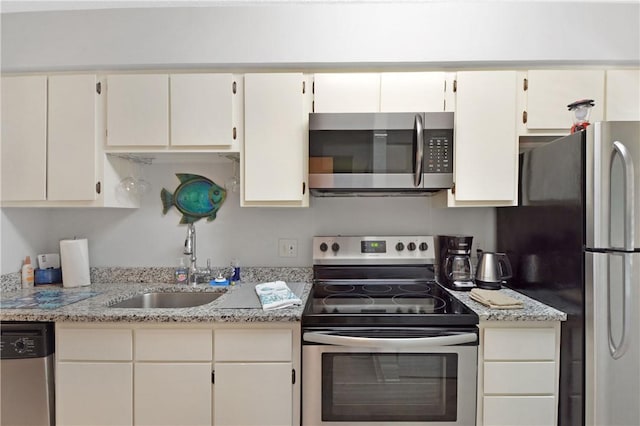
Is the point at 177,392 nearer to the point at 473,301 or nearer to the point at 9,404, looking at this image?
the point at 9,404

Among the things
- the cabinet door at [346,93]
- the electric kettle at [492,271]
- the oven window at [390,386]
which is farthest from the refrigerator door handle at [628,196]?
the cabinet door at [346,93]

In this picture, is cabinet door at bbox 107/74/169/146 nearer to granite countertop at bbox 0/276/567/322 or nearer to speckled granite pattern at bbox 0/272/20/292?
granite countertop at bbox 0/276/567/322

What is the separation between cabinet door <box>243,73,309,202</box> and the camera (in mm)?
1853

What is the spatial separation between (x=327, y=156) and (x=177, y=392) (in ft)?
4.45

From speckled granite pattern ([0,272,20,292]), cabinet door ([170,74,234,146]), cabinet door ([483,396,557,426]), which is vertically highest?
cabinet door ([170,74,234,146])

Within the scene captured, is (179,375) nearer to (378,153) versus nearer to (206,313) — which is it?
(206,313)

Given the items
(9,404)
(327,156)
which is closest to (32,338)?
(9,404)

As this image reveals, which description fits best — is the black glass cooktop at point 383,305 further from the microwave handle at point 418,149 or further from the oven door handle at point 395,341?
the microwave handle at point 418,149

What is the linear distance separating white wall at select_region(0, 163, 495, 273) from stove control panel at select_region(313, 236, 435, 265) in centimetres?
8

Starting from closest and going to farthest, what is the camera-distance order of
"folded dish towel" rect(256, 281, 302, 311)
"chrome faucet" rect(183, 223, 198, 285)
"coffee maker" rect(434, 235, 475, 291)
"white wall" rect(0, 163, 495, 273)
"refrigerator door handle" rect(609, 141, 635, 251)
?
"refrigerator door handle" rect(609, 141, 635, 251), "folded dish towel" rect(256, 281, 302, 311), "coffee maker" rect(434, 235, 475, 291), "chrome faucet" rect(183, 223, 198, 285), "white wall" rect(0, 163, 495, 273)

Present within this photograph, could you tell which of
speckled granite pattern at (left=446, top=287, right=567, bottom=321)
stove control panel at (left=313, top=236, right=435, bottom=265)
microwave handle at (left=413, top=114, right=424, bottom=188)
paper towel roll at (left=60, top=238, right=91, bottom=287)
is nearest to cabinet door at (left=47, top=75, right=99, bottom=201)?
paper towel roll at (left=60, top=238, right=91, bottom=287)

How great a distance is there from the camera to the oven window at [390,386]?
1.53 metres

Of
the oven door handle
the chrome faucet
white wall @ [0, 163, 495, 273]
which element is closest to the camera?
the oven door handle

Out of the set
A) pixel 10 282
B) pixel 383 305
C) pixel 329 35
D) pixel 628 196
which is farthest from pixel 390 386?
pixel 10 282
